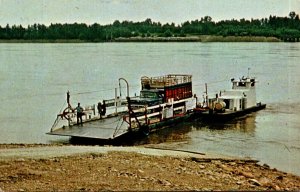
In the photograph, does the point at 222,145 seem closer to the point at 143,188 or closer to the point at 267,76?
the point at 143,188

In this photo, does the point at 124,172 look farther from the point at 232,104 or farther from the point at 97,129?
the point at 232,104

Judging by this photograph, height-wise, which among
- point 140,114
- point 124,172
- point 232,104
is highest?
point 124,172

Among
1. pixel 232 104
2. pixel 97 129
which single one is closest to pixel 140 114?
pixel 97 129

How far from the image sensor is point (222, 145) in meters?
24.4

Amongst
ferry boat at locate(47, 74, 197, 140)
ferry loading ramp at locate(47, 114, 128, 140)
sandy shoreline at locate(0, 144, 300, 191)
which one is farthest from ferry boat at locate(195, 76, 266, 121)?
sandy shoreline at locate(0, 144, 300, 191)

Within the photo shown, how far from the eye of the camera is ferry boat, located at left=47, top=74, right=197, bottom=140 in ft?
80.4

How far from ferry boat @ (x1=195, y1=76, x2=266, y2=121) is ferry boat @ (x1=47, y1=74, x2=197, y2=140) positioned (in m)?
1.17

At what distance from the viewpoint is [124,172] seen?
13.3 metres

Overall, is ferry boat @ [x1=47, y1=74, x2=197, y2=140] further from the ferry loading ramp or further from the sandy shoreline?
the sandy shoreline

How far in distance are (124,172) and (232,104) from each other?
2161 centimetres

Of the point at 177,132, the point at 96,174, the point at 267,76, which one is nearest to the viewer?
the point at 96,174

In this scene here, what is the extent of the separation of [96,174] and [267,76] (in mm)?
58501

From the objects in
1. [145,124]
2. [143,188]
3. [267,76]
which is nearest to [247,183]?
[143,188]

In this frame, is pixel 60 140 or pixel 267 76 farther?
pixel 267 76
